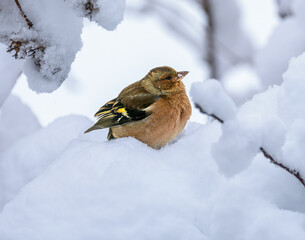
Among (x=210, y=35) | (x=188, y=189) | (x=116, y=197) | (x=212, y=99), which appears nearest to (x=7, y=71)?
(x=116, y=197)

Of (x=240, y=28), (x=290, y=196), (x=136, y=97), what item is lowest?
(x=240, y=28)

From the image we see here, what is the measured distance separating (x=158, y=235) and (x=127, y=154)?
16.6 inches

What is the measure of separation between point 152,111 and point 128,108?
6.6 inches

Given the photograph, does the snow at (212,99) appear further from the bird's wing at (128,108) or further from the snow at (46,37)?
the bird's wing at (128,108)

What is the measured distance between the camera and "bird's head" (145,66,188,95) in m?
3.28

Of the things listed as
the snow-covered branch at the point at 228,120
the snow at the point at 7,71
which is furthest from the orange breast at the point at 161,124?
the snow-covered branch at the point at 228,120

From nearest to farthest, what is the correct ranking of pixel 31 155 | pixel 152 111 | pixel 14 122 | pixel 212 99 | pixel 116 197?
1. pixel 212 99
2. pixel 116 197
3. pixel 31 155
4. pixel 152 111
5. pixel 14 122

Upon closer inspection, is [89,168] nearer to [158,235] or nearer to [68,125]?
[158,235]

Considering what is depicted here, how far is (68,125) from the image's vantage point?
121 inches

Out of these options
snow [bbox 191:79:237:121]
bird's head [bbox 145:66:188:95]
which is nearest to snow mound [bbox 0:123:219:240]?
snow [bbox 191:79:237:121]

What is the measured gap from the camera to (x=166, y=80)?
329 cm

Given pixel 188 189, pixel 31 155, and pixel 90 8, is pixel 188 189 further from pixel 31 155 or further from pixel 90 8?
pixel 31 155

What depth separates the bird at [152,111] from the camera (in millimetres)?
2973

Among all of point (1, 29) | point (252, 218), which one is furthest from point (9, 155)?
point (252, 218)
